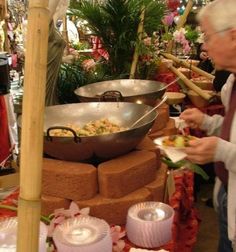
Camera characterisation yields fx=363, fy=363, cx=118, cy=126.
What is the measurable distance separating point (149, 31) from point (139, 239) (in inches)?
86.0

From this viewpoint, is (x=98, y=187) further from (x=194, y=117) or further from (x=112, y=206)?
(x=194, y=117)

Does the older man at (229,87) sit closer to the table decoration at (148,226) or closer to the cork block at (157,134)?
the table decoration at (148,226)

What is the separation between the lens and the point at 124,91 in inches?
83.9

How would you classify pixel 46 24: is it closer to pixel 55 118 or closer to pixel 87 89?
pixel 55 118

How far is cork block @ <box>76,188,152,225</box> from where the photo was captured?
1.13m

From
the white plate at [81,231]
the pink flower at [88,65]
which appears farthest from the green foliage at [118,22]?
the white plate at [81,231]

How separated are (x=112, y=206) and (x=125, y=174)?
0.11 m

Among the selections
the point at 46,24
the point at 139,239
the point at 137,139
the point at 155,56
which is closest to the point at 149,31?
the point at 155,56

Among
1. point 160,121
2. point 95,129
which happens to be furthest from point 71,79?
point 95,129

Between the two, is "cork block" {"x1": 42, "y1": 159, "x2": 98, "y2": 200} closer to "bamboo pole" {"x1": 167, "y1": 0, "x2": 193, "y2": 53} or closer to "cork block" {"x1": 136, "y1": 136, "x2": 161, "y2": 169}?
"cork block" {"x1": 136, "y1": 136, "x2": 161, "y2": 169}

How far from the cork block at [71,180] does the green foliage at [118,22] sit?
67.1 inches

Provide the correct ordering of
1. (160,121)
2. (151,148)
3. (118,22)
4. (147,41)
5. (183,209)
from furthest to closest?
(147,41) → (118,22) → (160,121) → (183,209) → (151,148)

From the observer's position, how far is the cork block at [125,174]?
113 centimetres

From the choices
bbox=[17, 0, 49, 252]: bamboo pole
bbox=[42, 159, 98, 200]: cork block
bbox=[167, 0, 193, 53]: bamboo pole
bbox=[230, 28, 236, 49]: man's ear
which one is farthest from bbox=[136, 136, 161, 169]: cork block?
bbox=[167, 0, 193, 53]: bamboo pole
